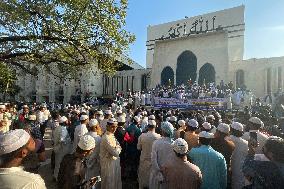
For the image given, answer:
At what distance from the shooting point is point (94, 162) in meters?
7.14

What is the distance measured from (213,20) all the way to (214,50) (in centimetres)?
1080

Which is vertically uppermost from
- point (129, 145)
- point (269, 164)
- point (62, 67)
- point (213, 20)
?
point (213, 20)

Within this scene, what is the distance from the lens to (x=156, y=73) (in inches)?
1513

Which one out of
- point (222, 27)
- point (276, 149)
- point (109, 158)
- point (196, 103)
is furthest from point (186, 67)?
point (276, 149)

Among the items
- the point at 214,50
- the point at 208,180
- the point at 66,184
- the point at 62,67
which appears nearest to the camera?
the point at 66,184

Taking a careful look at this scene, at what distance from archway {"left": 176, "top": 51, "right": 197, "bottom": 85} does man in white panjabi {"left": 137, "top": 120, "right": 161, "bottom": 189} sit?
96.0 ft

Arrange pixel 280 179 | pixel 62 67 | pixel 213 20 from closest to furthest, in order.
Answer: pixel 280 179
pixel 62 67
pixel 213 20

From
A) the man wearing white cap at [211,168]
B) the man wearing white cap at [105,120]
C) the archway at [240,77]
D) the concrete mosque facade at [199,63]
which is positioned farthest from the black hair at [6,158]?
the archway at [240,77]

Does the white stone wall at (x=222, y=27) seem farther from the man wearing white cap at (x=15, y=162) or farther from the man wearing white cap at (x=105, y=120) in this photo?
the man wearing white cap at (x=15, y=162)

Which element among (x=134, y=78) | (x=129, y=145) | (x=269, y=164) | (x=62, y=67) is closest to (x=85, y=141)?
(x=269, y=164)

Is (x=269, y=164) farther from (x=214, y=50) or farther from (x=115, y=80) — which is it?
(x=115, y=80)

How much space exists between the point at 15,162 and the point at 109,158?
13.7ft

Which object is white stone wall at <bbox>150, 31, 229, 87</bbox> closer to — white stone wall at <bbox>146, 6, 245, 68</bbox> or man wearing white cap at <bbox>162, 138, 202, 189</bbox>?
white stone wall at <bbox>146, 6, 245, 68</bbox>

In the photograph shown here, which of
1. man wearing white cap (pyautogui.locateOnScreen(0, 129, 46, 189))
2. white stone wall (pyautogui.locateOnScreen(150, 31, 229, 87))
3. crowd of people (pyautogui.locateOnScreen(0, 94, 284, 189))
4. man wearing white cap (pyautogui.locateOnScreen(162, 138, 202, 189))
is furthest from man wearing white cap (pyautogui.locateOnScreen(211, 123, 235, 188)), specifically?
white stone wall (pyautogui.locateOnScreen(150, 31, 229, 87))
